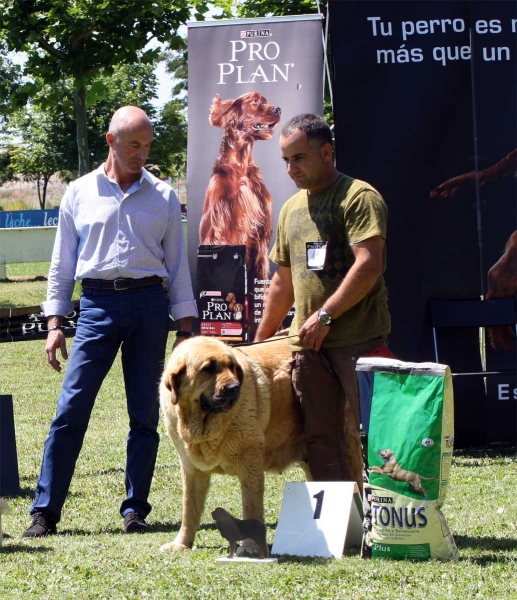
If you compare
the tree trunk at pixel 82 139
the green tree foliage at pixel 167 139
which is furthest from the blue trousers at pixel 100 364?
the green tree foliage at pixel 167 139

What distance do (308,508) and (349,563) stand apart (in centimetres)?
42

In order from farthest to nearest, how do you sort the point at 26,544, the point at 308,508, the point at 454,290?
the point at 454,290
the point at 26,544
the point at 308,508

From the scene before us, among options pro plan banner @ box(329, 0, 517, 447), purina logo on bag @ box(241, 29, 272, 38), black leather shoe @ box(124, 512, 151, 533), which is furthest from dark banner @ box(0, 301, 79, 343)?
black leather shoe @ box(124, 512, 151, 533)

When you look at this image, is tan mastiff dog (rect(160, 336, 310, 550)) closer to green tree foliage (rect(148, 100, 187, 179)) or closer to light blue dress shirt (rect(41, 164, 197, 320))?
light blue dress shirt (rect(41, 164, 197, 320))

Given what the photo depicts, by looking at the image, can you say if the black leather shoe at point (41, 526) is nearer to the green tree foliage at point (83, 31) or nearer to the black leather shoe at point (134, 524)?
the black leather shoe at point (134, 524)

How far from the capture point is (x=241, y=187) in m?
7.21

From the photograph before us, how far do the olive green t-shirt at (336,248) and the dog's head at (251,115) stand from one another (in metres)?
2.77

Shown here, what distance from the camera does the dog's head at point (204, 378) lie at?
4062 millimetres

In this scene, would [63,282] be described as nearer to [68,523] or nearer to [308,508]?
[68,523]

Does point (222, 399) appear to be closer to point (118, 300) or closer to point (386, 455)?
point (386, 455)

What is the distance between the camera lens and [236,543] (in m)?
4.00

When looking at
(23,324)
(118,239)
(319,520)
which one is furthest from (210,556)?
(23,324)

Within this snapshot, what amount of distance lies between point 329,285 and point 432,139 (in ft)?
9.01

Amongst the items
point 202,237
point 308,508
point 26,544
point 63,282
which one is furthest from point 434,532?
point 202,237
